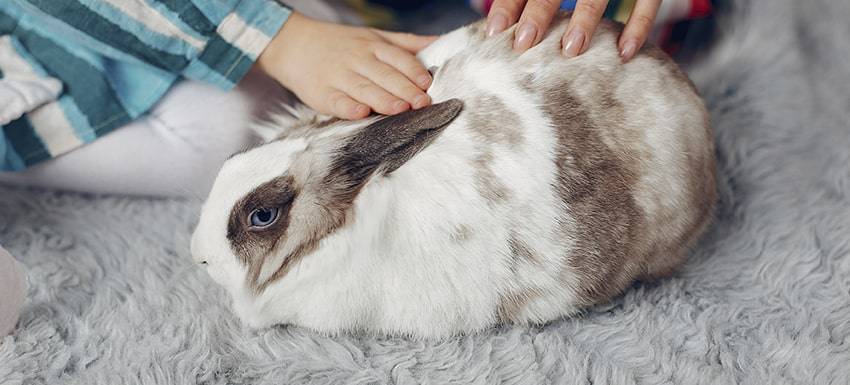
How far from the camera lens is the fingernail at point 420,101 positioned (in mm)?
790

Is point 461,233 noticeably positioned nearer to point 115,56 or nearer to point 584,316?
point 584,316

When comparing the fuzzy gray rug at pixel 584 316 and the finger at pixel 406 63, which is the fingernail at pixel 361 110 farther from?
the fuzzy gray rug at pixel 584 316

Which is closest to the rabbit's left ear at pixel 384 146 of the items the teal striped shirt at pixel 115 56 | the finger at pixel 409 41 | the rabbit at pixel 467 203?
the rabbit at pixel 467 203

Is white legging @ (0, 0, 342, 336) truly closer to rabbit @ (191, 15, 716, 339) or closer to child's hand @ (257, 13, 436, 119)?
child's hand @ (257, 13, 436, 119)

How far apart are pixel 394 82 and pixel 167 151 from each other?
0.36 m

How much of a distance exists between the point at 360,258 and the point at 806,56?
77 centimetres

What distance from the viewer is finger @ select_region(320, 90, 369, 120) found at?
826mm

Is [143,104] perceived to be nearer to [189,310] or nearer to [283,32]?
[283,32]

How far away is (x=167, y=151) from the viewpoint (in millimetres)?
1029

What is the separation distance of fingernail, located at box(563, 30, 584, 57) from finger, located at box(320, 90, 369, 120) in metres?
0.21

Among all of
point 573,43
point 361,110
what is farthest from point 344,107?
point 573,43

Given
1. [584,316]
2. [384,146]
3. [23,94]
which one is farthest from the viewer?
[23,94]

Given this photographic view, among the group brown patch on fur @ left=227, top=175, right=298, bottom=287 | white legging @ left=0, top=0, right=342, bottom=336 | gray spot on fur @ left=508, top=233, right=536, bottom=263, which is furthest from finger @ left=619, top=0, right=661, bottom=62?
white legging @ left=0, top=0, right=342, bottom=336

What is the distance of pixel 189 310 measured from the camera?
2.80 feet
